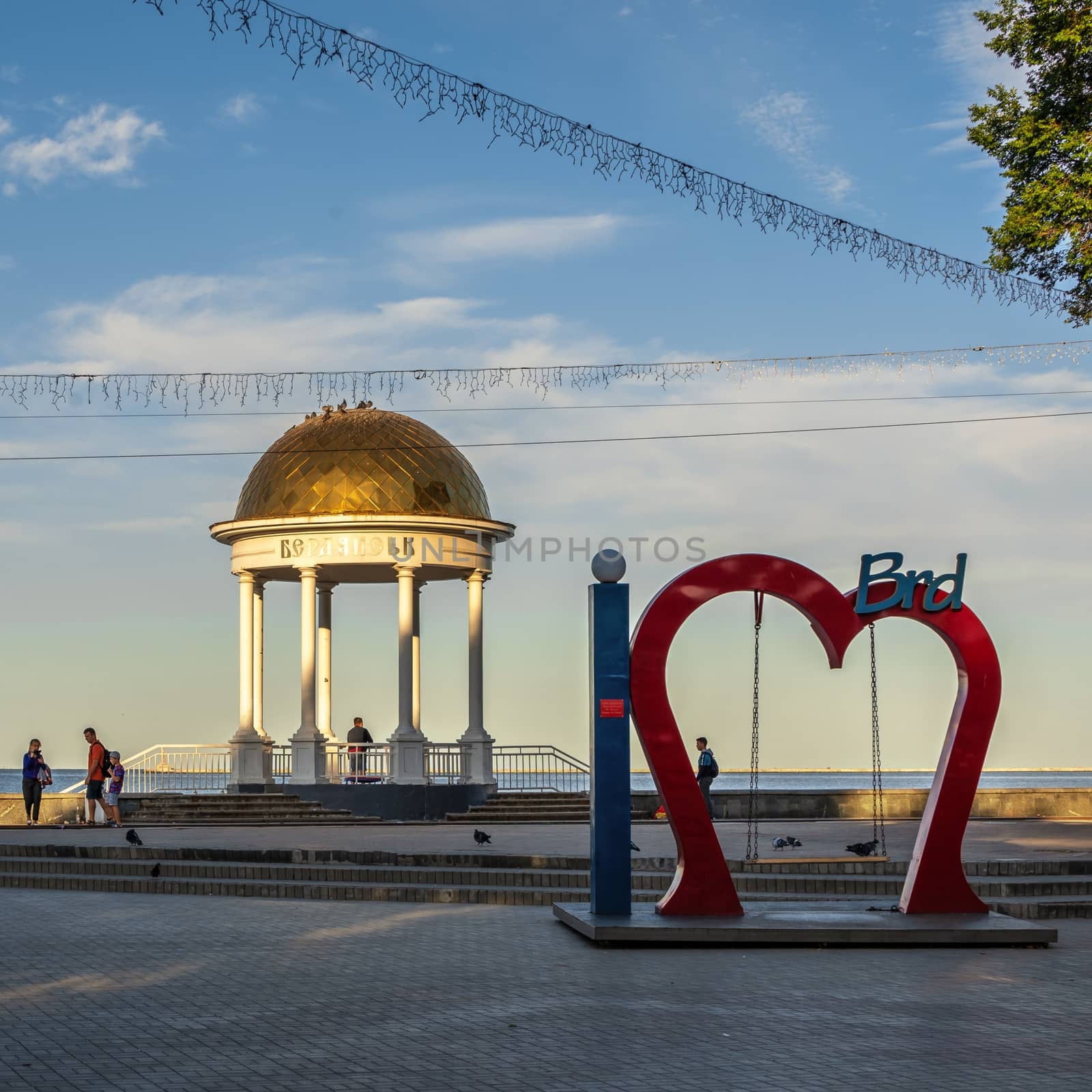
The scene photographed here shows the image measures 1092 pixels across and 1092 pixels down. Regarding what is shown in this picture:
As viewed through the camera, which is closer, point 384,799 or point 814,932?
point 814,932

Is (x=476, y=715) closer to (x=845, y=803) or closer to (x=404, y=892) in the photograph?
(x=845, y=803)

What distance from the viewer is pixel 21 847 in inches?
838

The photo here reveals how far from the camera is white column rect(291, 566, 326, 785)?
30.9 metres

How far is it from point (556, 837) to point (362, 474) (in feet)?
33.3

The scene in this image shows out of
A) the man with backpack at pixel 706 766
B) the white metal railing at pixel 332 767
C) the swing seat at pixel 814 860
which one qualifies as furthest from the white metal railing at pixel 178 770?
the swing seat at pixel 814 860

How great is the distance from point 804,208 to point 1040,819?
697 inches

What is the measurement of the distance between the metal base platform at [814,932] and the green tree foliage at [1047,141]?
943 centimetres

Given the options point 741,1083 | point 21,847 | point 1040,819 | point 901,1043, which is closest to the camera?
point 741,1083

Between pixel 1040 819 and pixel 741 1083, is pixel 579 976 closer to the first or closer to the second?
pixel 741 1083

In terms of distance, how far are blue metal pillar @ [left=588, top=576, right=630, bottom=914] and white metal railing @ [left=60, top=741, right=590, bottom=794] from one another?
57.5ft

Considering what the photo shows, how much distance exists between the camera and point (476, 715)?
105 feet

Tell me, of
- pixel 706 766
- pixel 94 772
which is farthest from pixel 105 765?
pixel 706 766

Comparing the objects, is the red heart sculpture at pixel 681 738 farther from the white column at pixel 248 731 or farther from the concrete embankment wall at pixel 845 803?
the white column at pixel 248 731

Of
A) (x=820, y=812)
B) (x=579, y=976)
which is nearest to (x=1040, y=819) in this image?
(x=820, y=812)
